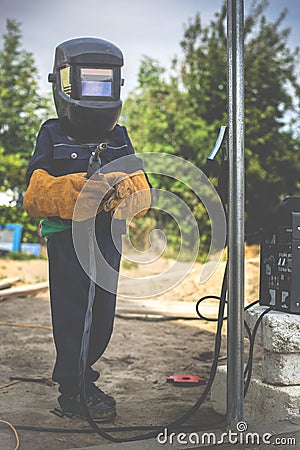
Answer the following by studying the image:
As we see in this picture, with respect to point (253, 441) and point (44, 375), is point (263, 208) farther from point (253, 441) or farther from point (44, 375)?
point (253, 441)

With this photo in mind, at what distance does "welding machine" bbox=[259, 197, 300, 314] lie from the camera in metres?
2.65

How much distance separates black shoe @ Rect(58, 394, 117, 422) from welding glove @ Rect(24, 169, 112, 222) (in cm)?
83

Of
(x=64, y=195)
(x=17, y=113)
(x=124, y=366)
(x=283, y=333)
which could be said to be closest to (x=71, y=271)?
(x=64, y=195)

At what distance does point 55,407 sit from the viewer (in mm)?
3107

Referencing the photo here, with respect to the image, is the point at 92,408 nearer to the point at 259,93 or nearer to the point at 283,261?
the point at 283,261

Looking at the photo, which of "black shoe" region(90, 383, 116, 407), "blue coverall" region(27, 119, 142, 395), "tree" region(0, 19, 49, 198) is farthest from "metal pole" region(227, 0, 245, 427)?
"tree" region(0, 19, 49, 198)

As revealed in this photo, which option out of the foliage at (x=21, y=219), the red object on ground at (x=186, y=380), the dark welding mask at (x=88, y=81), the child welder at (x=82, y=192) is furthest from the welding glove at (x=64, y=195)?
the foliage at (x=21, y=219)

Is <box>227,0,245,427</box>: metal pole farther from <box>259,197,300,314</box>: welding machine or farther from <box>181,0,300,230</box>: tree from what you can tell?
<box>181,0,300,230</box>: tree

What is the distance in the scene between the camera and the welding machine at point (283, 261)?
2.65 meters

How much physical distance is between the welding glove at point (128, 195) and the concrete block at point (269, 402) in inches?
34.5

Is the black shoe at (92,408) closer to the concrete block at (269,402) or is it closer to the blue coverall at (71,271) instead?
the blue coverall at (71,271)

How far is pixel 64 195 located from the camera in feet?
→ 8.38

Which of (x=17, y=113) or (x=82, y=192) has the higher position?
(x=17, y=113)

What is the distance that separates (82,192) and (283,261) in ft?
2.90
